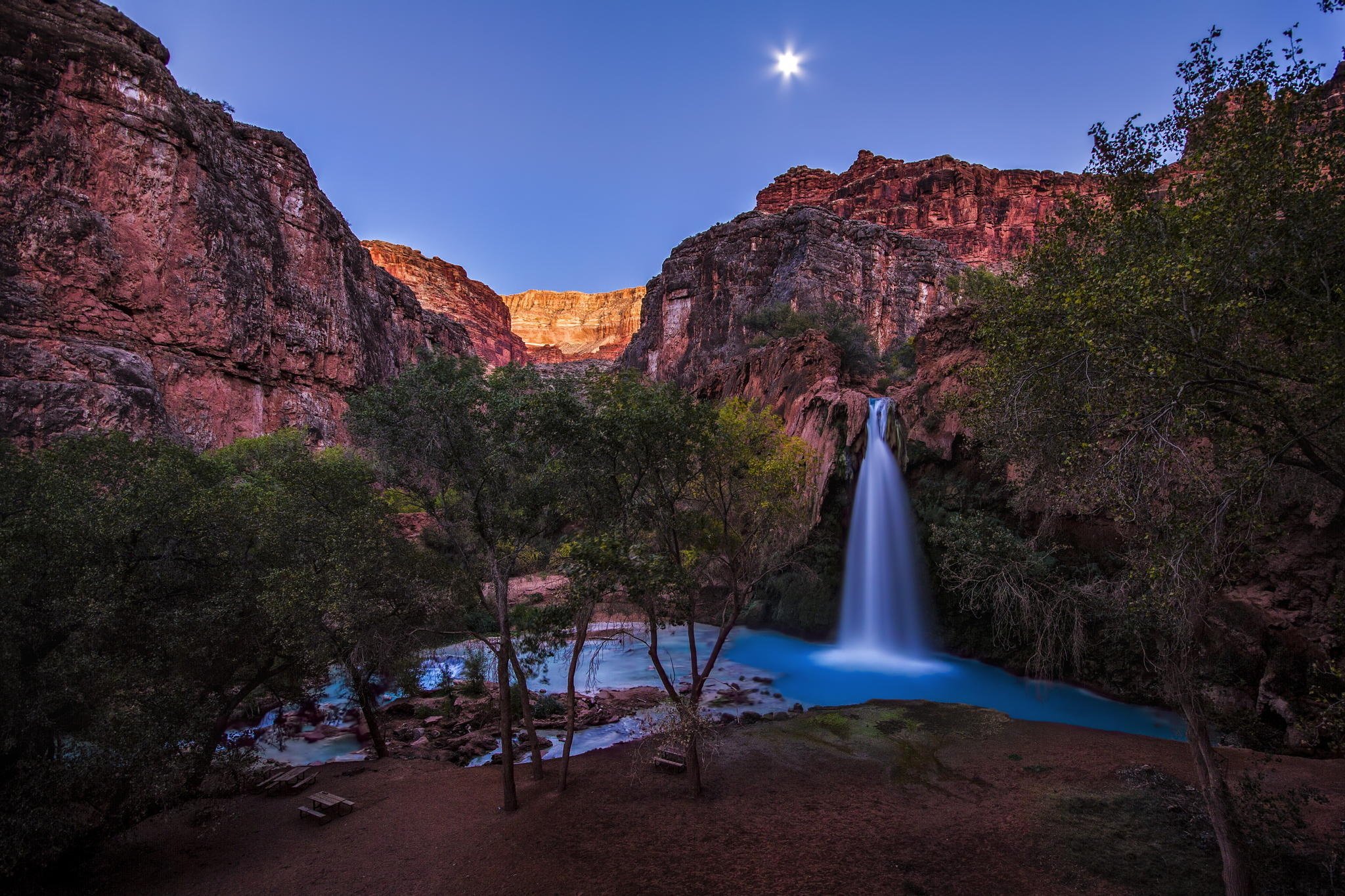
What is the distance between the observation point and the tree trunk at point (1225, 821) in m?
6.38

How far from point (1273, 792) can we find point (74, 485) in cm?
2037

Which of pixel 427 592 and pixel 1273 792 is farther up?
pixel 427 592

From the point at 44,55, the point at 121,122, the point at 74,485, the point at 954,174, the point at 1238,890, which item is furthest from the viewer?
the point at 954,174

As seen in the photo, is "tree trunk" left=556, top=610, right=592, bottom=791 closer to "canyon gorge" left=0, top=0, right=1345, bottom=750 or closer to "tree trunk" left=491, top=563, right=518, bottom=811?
"tree trunk" left=491, top=563, right=518, bottom=811

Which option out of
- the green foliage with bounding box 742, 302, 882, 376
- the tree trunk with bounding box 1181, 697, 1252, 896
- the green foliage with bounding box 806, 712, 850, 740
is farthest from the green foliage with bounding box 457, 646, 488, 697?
the green foliage with bounding box 742, 302, 882, 376

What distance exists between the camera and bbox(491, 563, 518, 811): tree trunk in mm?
9992

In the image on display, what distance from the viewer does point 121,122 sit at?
1291 inches

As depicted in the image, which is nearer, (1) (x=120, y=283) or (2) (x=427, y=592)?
(2) (x=427, y=592)

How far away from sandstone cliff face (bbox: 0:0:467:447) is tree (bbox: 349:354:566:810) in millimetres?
26300

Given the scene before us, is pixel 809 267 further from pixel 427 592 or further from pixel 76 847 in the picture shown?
pixel 76 847

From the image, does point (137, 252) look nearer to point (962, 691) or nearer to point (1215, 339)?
point (1215, 339)

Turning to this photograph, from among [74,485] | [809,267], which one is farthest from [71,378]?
[809,267]

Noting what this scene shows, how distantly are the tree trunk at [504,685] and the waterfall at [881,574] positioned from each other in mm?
17182

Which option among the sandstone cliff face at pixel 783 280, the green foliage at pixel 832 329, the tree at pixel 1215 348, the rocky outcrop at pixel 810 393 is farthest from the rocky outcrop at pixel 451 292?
the tree at pixel 1215 348
